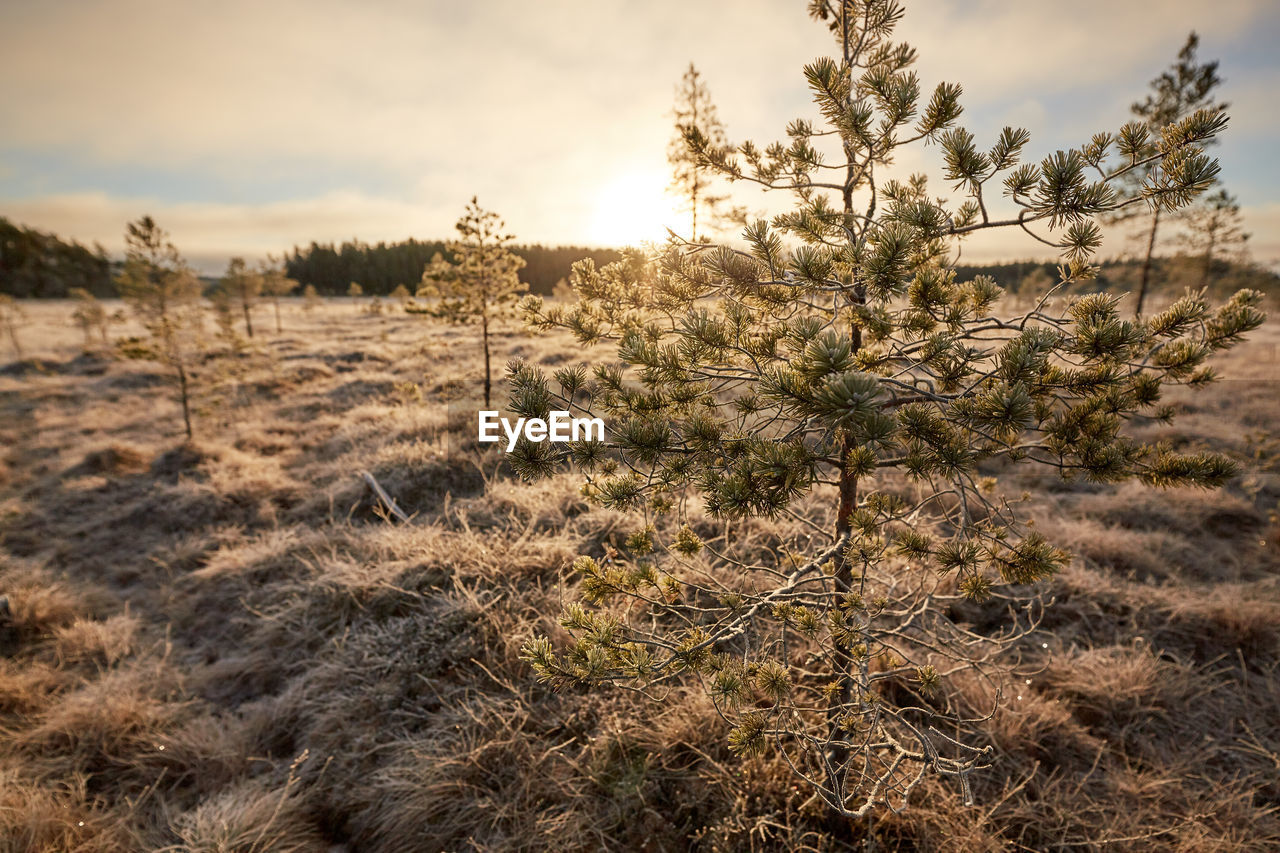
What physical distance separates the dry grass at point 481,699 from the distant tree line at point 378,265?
54929 mm

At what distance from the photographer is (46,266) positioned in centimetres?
4753

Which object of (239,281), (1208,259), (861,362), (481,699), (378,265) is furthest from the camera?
(378,265)

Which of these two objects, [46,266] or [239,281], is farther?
[46,266]

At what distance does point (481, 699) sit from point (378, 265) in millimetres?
69435

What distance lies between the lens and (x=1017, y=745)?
3047 millimetres

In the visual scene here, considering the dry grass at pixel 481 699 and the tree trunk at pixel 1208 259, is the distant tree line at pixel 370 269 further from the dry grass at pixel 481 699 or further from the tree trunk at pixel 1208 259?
the dry grass at pixel 481 699

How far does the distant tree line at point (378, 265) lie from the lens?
59.4 m

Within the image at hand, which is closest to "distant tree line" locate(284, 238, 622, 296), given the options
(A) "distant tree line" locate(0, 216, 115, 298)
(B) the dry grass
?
(A) "distant tree line" locate(0, 216, 115, 298)

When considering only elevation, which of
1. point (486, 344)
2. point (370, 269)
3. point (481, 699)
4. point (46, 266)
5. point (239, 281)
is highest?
point (370, 269)

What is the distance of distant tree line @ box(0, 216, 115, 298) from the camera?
45.7 m

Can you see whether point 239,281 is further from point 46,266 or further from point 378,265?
point 46,266

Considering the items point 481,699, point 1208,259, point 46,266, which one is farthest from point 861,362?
point 46,266

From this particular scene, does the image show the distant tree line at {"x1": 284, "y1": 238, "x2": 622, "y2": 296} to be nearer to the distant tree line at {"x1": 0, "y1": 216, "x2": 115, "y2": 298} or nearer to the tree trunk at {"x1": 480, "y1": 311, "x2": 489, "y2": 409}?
the distant tree line at {"x1": 0, "y1": 216, "x2": 115, "y2": 298}

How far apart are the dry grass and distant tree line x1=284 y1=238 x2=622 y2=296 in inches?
2163
